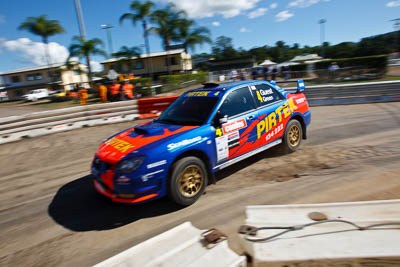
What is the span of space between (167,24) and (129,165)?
38.9 m

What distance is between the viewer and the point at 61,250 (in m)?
3.22

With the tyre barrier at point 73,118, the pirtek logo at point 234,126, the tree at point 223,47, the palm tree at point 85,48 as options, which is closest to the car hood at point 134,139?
the pirtek logo at point 234,126

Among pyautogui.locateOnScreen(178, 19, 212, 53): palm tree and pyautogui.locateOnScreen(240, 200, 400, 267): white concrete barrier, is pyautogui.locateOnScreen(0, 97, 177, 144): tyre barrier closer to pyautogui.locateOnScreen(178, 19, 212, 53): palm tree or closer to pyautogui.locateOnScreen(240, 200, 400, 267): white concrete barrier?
pyautogui.locateOnScreen(240, 200, 400, 267): white concrete barrier

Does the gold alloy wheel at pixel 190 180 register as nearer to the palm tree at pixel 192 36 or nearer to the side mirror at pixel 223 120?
the side mirror at pixel 223 120

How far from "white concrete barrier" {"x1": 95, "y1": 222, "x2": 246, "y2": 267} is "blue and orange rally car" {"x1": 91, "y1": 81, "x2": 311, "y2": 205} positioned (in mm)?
1239

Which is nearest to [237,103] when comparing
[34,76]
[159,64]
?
[159,64]

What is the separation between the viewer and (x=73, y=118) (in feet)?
32.6

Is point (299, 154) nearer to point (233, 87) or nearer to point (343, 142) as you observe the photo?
point (343, 142)

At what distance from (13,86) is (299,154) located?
57046 millimetres

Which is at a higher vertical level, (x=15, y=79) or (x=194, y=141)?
(x=15, y=79)

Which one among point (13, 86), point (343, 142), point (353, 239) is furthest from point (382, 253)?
point (13, 86)

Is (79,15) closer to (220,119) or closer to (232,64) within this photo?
(220,119)

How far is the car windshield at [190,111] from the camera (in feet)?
14.8


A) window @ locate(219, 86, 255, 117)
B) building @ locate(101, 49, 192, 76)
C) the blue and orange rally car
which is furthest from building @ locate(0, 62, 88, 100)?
window @ locate(219, 86, 255, 117)
